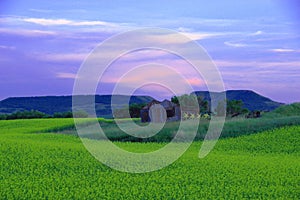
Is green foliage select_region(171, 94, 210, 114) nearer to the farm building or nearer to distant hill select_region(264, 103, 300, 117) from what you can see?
the farm building

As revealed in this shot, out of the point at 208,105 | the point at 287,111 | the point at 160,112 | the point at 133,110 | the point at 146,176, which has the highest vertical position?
the point at 208,105

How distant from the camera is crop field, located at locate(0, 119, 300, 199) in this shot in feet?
46.3

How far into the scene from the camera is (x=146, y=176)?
16594 millimetres

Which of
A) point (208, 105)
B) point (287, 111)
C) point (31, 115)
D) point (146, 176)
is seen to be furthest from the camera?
point (31, 115)

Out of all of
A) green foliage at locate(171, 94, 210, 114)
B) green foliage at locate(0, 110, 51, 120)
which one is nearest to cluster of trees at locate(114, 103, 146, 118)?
green foliage at locate(171, 94, 210, 114)

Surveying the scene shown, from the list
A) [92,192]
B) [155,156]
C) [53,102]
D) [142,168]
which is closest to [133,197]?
[92,192]

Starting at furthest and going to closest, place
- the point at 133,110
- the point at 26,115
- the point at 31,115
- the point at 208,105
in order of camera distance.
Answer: the point at 31,115 < the point at 26,115 < the point at 208,105 < the point at 133,110

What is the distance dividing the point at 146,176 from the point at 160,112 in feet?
65.0

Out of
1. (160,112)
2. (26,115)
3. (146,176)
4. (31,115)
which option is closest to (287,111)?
(160,112)

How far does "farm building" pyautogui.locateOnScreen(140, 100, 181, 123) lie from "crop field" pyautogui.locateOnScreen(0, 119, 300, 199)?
416 inches

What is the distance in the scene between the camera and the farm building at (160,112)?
36250mm

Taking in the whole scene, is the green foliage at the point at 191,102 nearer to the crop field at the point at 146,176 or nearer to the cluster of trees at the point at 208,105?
the cluster of trees at the point at 208,105

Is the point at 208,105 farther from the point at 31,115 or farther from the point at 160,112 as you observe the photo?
the point at 31,115

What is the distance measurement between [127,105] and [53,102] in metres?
11.1
